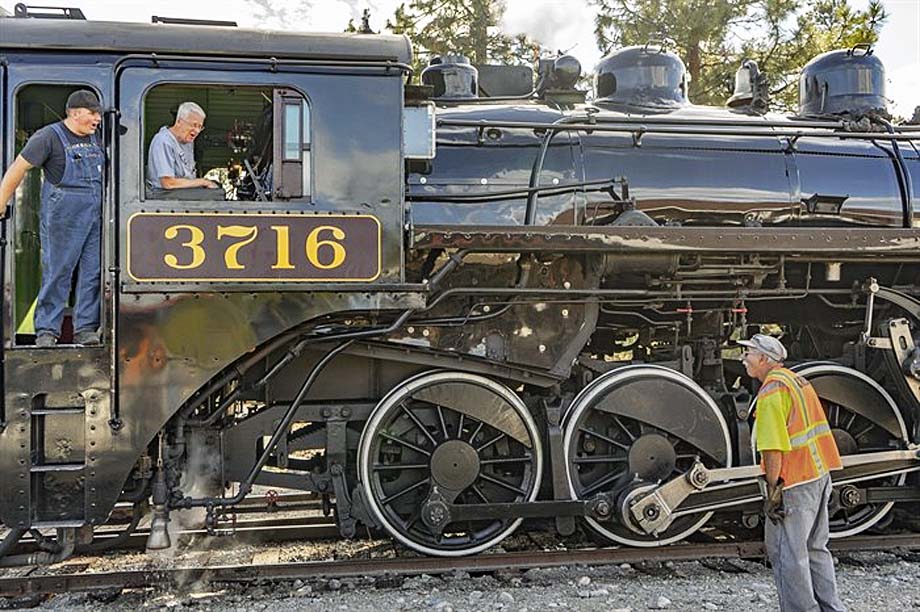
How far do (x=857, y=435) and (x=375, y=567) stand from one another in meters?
3.31

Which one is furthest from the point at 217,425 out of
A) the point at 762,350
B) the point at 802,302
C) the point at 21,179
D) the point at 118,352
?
the point at 802,302

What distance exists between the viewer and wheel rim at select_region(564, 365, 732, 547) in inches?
200

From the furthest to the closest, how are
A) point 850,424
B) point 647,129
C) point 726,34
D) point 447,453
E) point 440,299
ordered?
point 726,34
point 850,424
point 647,129
point 447,453
point 440,299

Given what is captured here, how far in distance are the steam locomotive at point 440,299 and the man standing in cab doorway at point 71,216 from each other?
10cm

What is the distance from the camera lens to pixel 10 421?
4156mm

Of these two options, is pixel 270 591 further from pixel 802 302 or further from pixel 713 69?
pixel 713 69

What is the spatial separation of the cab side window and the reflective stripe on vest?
2.66m

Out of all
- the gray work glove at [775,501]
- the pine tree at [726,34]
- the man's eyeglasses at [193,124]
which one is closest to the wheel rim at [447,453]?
the gray work glove at [775,501]

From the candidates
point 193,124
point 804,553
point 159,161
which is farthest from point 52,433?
point 804,553

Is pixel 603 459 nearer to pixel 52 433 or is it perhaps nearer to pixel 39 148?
pixel 52 433

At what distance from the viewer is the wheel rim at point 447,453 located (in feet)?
16.0

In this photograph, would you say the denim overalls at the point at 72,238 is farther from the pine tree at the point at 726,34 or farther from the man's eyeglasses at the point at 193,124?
the pine tree at the point at 726,34

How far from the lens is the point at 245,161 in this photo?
489cm

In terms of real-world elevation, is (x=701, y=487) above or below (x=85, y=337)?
below
